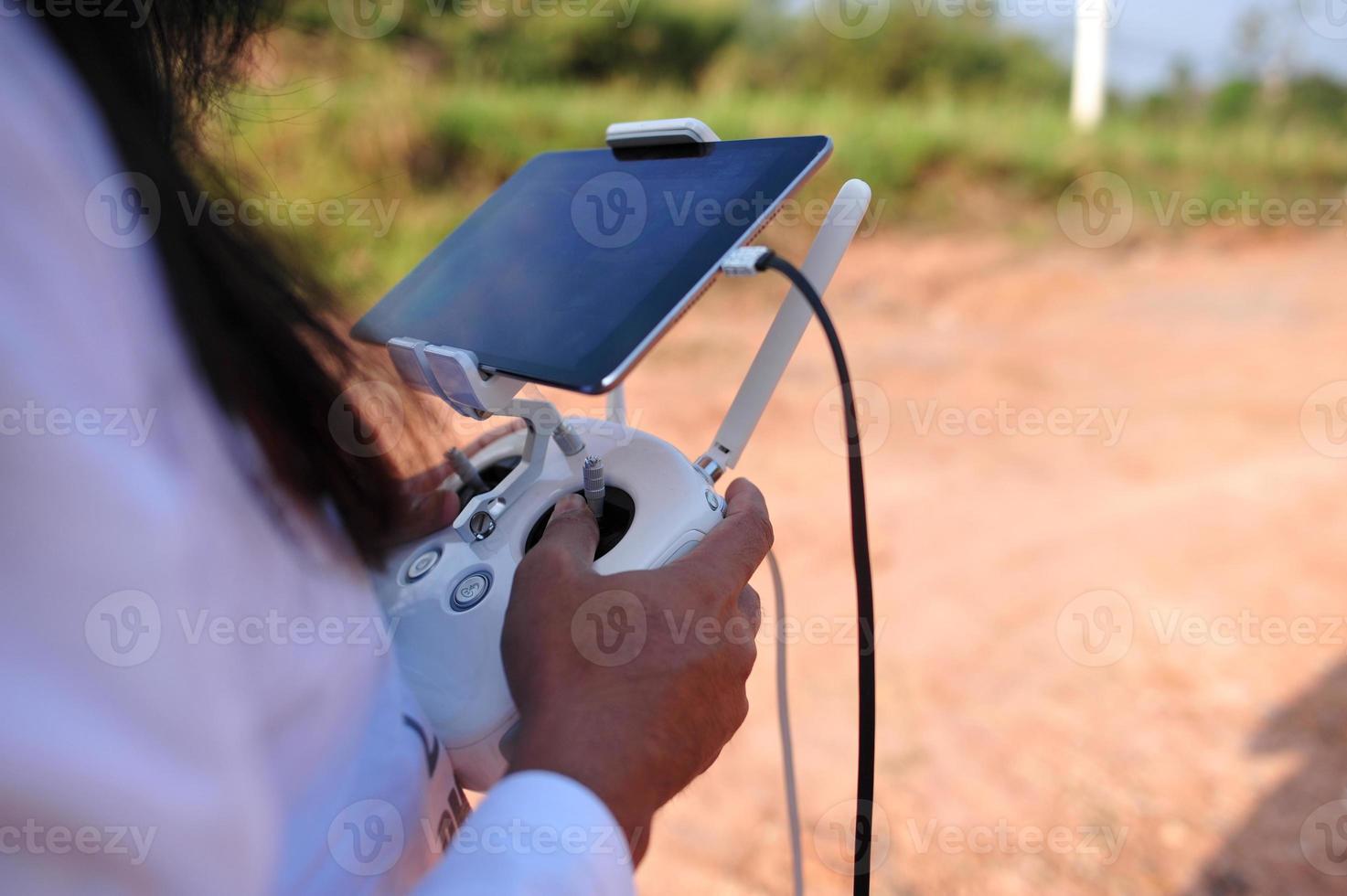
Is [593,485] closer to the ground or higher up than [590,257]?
closer to the ground

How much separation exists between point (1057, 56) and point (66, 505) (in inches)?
447

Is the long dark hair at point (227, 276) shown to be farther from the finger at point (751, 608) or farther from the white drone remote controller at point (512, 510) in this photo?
the finger at point (751, 608)

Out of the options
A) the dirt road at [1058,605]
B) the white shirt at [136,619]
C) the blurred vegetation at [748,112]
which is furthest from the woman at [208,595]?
the blurred vegetation at [748,112]

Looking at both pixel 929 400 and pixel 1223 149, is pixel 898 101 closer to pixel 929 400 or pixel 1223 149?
pixel 1223 149

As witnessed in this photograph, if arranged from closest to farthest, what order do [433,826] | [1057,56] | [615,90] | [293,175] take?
[433,826]
[293,175]
[615,90]
[1057,56]

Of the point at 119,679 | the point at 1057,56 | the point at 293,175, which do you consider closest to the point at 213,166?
the point at 119,679

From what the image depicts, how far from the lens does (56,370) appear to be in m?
0.48

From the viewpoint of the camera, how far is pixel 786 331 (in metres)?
0.85

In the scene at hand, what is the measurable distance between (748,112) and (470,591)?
22.9 feet

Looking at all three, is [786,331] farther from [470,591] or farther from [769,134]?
[769,134]

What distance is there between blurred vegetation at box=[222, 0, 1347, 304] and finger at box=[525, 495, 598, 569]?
3770mm

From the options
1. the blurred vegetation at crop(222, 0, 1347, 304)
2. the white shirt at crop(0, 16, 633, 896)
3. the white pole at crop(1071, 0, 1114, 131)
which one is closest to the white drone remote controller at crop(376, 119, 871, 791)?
the white shirt at crop(0, 16, 633, 896)

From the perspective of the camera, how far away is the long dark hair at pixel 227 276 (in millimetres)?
587

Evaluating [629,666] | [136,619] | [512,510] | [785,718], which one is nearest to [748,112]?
[785,718]
